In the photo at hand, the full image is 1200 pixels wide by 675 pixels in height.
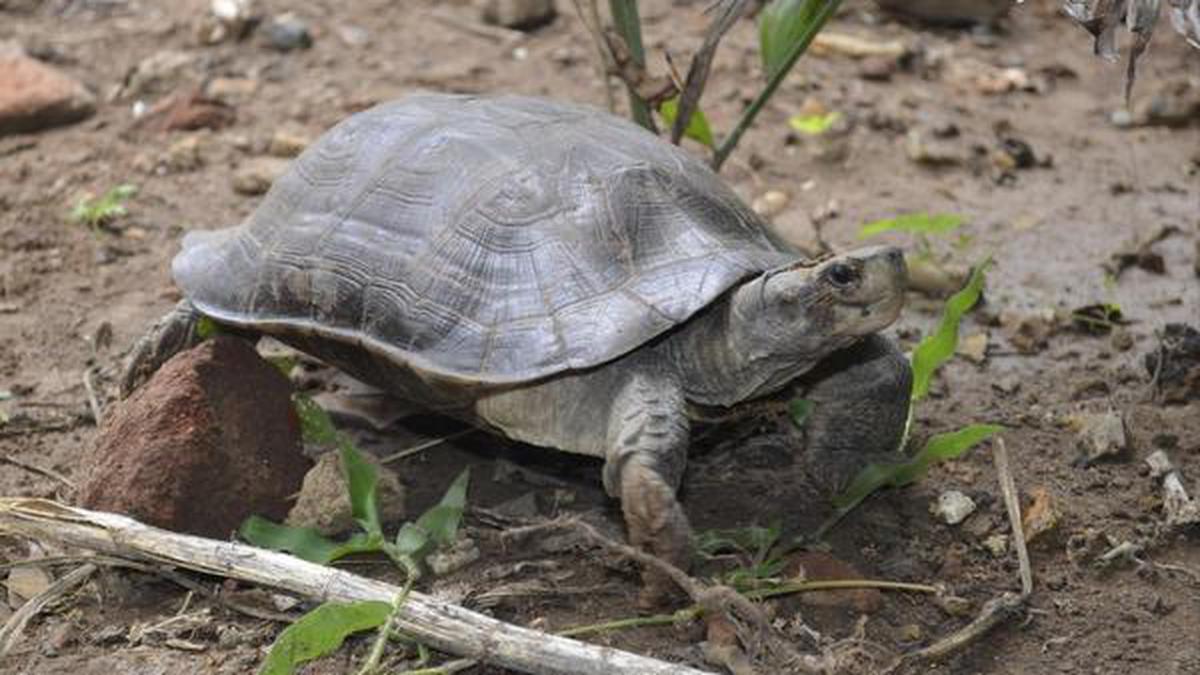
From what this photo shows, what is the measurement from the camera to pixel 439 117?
4008mm

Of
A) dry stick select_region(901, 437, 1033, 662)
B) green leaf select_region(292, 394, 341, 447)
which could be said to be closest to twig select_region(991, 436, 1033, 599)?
dry stick select_region(901, 437, 1033, 662)

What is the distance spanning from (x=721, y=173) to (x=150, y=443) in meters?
3.04

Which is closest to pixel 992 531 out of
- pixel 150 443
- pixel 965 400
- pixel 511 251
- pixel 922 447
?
pixel 922 447

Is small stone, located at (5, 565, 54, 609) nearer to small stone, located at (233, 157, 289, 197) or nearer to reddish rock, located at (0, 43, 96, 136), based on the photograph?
small stone, located at (233, 157, 289, 197)

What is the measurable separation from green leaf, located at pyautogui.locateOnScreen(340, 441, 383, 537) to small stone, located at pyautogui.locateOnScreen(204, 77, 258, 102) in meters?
3.22

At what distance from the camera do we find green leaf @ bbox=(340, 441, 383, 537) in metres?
3.65

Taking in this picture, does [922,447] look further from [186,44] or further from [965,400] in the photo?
[186,44]

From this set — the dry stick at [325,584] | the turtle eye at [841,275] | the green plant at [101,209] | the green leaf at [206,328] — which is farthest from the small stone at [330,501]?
the green plant at [101,209]

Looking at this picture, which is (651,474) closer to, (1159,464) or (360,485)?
(360,485)

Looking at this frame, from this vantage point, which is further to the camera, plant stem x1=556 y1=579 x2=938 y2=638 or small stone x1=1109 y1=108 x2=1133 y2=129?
small stone x1=1109 y1=108 x2=1133 y2=129

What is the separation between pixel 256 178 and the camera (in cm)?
A: 576

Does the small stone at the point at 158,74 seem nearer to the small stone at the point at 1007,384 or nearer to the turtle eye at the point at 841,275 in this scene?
the small stone at the point at 1007,384

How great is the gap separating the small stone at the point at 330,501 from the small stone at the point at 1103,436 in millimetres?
1834

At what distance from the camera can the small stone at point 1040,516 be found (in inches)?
145
